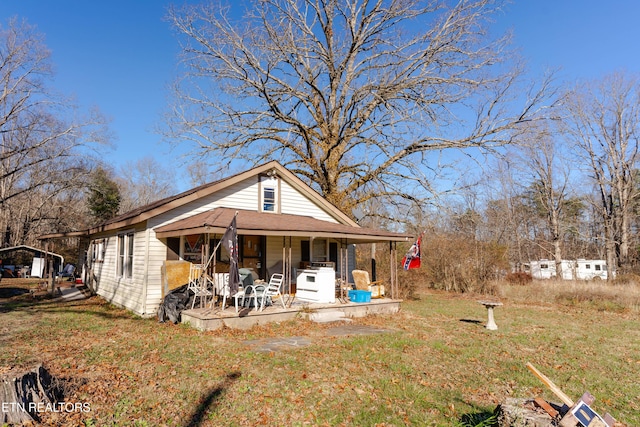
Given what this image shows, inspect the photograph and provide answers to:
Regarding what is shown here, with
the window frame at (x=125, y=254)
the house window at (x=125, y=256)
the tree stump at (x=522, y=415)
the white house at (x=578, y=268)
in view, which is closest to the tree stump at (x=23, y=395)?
the tree stump at (x=522, y=415)

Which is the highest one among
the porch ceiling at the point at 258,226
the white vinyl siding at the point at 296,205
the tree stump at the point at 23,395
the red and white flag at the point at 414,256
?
the white vinyl siding at the point at 296,205

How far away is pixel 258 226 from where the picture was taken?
1020cm

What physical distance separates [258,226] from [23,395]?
21.4 ft

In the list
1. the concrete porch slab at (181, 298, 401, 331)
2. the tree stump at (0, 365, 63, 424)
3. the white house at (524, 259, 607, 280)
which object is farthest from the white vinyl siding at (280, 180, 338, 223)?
the white house at (524, 259, 607, 280)

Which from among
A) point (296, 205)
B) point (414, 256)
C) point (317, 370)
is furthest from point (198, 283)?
point (414, 256)

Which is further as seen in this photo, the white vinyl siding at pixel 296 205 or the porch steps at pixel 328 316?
the white vinyl siding at pixel 296 205

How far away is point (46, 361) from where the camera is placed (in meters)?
6.24

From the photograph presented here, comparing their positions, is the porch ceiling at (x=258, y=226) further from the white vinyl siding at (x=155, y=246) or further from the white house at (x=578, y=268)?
the white house at (x=578, y=268)

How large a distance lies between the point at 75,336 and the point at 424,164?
14366 mm

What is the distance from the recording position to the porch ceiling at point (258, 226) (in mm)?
9725

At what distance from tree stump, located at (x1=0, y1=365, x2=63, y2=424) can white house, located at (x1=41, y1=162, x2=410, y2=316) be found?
501 cm

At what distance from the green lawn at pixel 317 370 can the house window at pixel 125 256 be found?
2.05m

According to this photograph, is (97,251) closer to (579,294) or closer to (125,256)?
(125,256)

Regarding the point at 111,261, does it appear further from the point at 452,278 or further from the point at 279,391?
the point at 452,278
